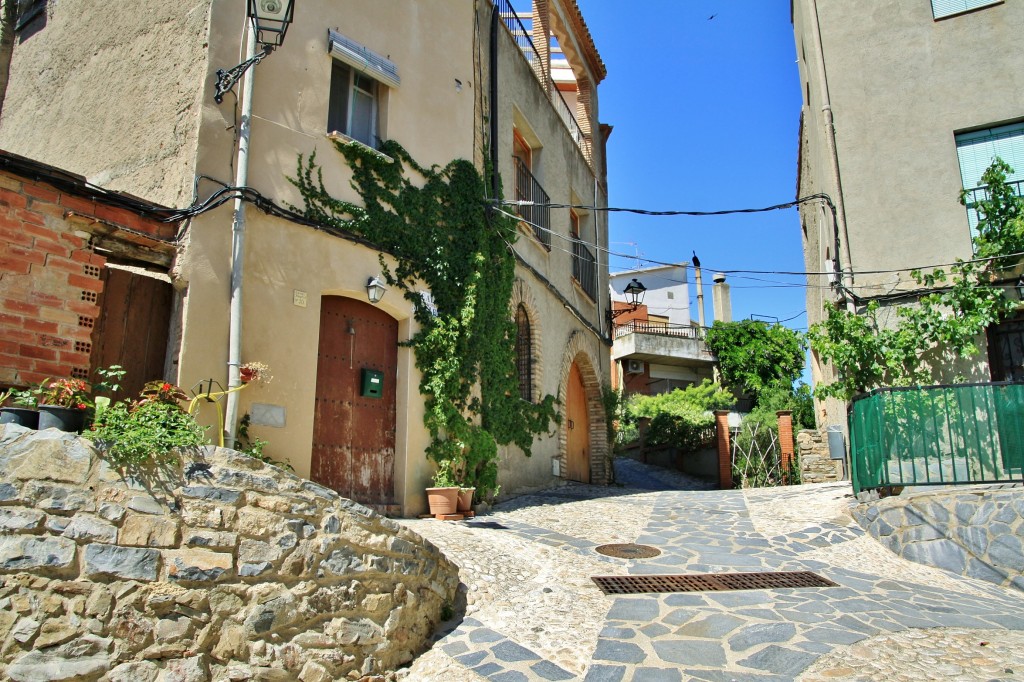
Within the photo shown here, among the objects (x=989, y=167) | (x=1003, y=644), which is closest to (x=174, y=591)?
(x=1003, y=644)

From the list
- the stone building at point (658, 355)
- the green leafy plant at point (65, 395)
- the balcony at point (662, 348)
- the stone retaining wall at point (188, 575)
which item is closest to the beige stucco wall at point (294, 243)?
the green leafy plant at point (65, 395)

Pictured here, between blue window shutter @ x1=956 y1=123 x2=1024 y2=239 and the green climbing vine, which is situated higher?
blue window shutter @ x1=956 y1=123 x2=1024 y2=239

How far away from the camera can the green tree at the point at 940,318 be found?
28.7 ft

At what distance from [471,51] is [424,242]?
10.8ft

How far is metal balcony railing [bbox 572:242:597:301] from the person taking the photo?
14156 millimetres

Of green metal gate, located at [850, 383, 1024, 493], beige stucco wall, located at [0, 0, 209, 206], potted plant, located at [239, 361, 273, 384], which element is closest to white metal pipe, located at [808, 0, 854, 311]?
green metal gate, located at [850, 383, 1024, 493]

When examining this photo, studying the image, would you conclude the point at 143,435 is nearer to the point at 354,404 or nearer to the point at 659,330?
the point at 354,404

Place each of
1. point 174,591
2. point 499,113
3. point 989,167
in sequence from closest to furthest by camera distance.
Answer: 1. point 174,591
2. point 989,167
3. point 499,113

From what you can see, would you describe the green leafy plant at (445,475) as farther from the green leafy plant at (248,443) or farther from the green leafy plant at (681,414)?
the green leafy plant at (681,414)

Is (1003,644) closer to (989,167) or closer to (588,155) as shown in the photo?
(989,167)

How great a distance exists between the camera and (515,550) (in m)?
6.23

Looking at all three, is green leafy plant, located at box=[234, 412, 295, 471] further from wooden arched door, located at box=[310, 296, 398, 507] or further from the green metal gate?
the green metal gate

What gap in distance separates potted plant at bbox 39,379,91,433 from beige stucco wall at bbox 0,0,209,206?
9.06 feet

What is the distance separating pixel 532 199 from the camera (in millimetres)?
11961
